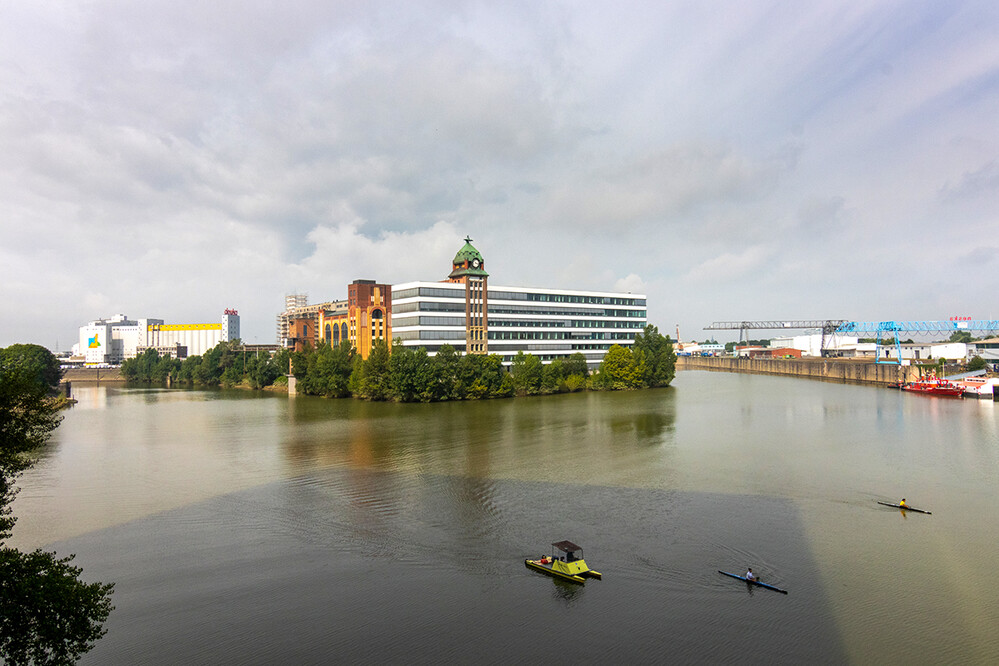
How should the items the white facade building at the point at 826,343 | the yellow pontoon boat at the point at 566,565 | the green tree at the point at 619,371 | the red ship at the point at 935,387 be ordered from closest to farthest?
the yellow pontoon boat at the point at 566,565, the red ship at the point at 935,387, the green tree at the point at 619,371, the white facade building at the point at 826,343

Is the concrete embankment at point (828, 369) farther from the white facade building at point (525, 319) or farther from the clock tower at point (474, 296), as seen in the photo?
the clock tower at point (474, 296)

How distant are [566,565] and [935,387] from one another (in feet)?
301

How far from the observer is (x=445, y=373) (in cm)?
7669

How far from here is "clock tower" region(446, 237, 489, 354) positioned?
293ft

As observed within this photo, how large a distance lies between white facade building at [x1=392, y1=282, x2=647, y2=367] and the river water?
3703cm

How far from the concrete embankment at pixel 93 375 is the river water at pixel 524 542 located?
383 ft

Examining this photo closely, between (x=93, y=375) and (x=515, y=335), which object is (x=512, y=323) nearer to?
(x=515, y=335)

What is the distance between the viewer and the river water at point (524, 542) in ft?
59.1

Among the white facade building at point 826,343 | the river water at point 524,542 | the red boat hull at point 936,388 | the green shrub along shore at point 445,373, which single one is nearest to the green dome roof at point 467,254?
the green shrub along shore at point 445,373

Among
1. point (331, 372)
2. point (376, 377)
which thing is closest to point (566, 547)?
point (376, 377)

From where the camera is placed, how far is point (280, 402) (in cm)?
8175

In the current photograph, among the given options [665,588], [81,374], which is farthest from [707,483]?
[81,374]

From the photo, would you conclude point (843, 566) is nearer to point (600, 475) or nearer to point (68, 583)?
point (600, 475)

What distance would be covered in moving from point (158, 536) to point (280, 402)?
57.6m
